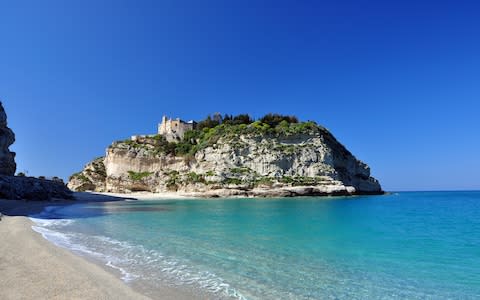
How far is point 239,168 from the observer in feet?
190

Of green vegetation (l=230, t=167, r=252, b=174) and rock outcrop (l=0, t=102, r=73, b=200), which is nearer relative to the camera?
rock outcrop (l=0, t=102, r=73, b=200)

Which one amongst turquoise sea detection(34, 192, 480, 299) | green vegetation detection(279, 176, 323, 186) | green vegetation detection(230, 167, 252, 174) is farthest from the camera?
green vegetation detection(230, 167, 252, 174)

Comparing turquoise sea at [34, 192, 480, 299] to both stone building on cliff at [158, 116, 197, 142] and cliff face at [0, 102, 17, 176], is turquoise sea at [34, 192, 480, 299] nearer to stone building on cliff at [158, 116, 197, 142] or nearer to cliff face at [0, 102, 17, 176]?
cliff face at [0, 102, 17, 176]

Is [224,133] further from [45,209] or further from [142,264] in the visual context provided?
[142,264]

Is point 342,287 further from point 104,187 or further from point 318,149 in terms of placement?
point 104,187

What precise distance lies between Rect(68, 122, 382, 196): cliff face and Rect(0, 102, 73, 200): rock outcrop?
21513 millimetres

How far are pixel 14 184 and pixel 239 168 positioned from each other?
35098mm

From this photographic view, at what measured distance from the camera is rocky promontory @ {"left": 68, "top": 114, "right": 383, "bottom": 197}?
55031 millimetres

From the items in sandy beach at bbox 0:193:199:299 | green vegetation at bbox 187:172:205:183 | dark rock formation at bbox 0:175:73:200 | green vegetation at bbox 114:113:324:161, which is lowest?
sandy beach at bbox 0:193:199:299

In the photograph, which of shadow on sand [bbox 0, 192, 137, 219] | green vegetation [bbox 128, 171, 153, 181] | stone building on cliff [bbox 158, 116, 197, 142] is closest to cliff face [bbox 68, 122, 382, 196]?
green vegetation [bbox 128, 171, 153, 181]

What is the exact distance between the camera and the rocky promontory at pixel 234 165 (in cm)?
5503

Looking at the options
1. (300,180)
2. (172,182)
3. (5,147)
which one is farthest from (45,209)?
(300,180)

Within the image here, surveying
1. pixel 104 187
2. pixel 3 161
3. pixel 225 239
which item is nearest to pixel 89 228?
pixel 225 239

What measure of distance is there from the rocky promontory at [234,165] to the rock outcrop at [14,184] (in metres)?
22.0
